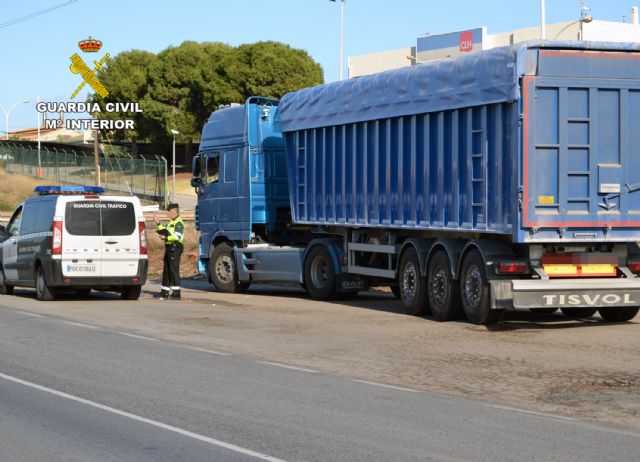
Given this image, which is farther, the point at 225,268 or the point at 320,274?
the point at 225,268

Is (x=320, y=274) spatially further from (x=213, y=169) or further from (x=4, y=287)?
(x=4, y=287)

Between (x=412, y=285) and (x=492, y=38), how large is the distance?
58.0m

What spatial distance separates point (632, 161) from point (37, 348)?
825cm

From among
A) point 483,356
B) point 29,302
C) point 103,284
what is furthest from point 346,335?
point 29,302

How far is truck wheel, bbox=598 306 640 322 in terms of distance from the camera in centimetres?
1665

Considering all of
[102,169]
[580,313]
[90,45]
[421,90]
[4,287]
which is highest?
[90,45]

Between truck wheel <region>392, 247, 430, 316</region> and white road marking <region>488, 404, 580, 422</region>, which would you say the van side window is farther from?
white road marking <region>488, 404, 580, 422</region>

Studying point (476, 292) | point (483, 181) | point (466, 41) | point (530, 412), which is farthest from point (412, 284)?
point (466, 41)

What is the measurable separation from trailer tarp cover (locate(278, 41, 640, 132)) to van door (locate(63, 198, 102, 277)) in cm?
415

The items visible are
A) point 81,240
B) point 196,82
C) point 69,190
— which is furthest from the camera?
point 196,82

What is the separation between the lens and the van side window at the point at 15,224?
74.5ft

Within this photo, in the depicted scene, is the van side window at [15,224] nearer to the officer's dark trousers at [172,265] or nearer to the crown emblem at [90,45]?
the officer's dark trousers at [172,265]

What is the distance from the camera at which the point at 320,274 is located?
71.1 ft

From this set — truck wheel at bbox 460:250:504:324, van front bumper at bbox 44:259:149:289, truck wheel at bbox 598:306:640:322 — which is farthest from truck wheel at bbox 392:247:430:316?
van front bumper at bbox 44:259:149:289
